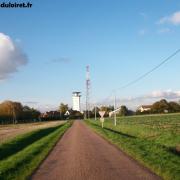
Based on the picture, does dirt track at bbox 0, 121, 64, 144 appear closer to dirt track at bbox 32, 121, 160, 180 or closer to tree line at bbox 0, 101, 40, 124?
dirt track at bbox 32, 121, 160, 180

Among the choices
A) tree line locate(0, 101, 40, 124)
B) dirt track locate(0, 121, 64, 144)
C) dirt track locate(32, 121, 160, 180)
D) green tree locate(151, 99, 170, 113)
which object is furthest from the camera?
green tree locate(151, 99, 170, 113)

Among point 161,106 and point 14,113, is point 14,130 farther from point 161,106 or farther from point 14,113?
point 161,106

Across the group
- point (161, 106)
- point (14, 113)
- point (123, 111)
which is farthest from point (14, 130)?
point (123, 111)

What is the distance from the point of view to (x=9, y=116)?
525 ft

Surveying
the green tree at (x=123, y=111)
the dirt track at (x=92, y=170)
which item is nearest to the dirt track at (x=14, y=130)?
the dirt track at (x=92, y=170)

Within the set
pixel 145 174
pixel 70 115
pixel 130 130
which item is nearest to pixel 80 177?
pixel 145 174

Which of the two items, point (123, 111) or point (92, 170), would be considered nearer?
point (92, 170)

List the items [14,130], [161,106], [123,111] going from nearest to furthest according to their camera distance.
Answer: [14,130], [161,106], [123,111]

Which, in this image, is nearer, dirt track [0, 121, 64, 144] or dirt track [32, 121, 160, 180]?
dirt track [32, 121, 160, 180]

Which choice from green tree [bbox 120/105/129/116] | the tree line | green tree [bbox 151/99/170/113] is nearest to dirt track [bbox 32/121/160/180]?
the tree line

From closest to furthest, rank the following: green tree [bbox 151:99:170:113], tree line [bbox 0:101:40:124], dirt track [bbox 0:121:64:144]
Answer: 1. dirt track [bbox 0:121:64:144]
2. tree line [bbox 0:101:40:124]
3. green tree [bbox 151:99:170:113]

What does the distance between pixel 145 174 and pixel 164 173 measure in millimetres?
514

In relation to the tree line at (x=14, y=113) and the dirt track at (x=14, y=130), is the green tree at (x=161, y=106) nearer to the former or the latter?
the tree line at (x=14, y=113)

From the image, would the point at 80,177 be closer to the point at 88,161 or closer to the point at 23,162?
the point at 88,161
